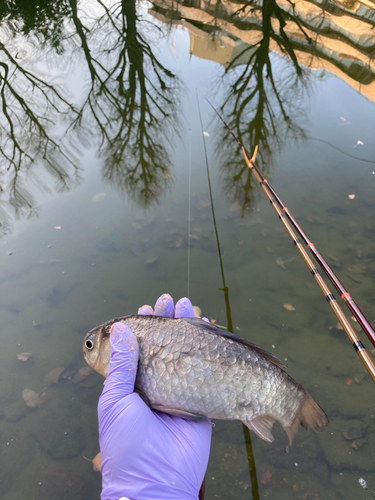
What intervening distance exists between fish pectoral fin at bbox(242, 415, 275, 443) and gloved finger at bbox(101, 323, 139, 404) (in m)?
0.84

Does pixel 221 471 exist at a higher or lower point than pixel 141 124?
lower

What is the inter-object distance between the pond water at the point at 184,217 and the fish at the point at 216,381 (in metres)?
1.04

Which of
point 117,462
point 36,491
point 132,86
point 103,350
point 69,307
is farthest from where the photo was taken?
point 132,86

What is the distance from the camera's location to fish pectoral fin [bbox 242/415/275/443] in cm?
204

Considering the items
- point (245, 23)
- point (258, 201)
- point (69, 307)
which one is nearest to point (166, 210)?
point (258, 201)

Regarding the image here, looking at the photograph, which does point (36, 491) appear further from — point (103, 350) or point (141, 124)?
point (141, 124)

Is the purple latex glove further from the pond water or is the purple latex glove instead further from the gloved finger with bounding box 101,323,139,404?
the pond water

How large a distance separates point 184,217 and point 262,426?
329cm

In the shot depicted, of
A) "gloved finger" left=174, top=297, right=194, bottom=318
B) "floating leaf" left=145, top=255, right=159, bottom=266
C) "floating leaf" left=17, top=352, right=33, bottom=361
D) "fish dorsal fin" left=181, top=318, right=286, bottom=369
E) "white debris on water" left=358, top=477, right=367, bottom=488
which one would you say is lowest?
"white debris on water" left=358, top=477, right=367, bottom=488

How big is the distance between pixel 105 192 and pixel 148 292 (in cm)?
227

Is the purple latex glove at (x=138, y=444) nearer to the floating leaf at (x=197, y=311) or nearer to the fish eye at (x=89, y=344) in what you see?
the fish eye at (x=89, y=344)

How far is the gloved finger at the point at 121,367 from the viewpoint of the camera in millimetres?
2043

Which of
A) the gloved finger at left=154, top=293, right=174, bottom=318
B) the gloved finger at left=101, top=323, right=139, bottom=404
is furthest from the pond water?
the gloved finger at left=101, top=323, right=139, bottom=404

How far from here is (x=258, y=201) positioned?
5027 millimetres
